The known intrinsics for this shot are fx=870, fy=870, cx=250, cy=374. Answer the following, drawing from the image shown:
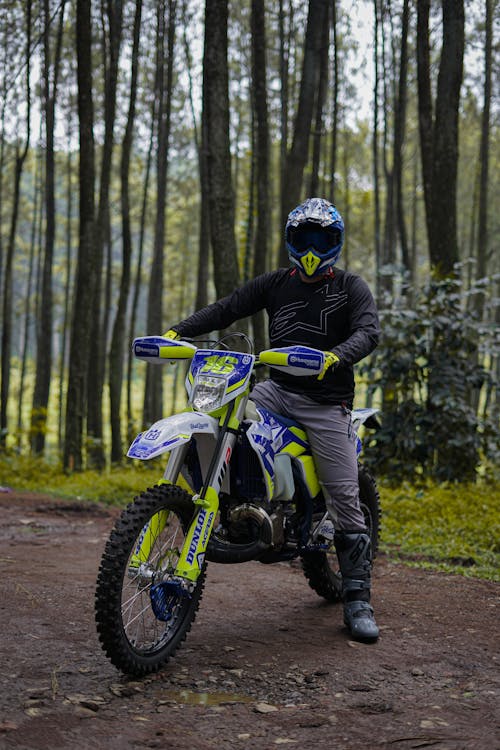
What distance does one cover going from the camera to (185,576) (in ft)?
12.2

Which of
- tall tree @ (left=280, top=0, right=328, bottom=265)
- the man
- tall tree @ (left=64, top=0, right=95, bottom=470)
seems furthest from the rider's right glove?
tall tree @ (left=64, top=0, right=95, bottom=470)

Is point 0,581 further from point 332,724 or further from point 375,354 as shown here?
point 375,354

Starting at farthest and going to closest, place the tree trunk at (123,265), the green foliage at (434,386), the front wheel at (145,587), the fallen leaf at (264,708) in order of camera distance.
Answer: the tree trunk at (123,265) < the green foliage at (434,386) < the front wheel at (145,587) < the fallen leaf at (264,708)

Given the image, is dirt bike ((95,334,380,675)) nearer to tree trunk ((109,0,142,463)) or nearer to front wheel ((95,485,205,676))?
front wheel ((95,485,205,676))

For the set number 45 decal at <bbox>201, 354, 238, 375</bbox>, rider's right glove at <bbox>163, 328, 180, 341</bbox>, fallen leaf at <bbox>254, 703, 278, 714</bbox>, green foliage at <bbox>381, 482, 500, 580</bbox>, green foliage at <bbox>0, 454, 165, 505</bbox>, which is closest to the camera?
fallen leaf at <bbox>254, 703, 278, 714</bbox>

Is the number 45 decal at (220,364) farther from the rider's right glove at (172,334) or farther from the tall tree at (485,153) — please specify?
the tall tree at (485,153)

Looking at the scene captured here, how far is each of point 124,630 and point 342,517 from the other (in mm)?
1402

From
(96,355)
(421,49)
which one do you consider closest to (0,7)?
(96,355)

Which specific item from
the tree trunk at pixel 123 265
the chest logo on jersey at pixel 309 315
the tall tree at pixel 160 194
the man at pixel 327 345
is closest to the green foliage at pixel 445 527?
the man at pixel 327 345

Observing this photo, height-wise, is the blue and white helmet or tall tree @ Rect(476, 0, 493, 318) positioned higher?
tall tree @ Rect(476, 0, 493, 318)

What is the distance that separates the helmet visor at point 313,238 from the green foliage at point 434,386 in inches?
204

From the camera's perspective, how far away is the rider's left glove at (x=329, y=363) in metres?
3.83

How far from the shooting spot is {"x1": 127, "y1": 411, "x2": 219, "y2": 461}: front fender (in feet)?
11.7

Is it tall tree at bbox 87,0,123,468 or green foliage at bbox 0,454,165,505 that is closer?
green foliage at bbox 0,454,165,505
